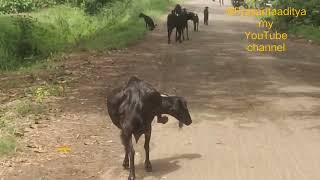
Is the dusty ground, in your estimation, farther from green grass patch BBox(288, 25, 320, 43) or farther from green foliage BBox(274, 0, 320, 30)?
green foliage BBox(274, 0, 320, 30)

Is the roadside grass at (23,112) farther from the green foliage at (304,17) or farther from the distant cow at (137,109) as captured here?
the green foliage at (304,17)

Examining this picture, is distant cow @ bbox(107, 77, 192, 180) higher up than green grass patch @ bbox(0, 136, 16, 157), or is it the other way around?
distant cow @ bbox(107, 77, 192, 180)

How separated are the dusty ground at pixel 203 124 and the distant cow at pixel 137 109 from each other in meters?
0.64

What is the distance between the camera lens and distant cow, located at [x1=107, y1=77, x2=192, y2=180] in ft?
20.6

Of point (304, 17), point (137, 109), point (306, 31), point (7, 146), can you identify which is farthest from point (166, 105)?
point (304, 17)

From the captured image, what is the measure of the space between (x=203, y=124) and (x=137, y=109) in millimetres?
3155

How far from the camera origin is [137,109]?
625 centimetres

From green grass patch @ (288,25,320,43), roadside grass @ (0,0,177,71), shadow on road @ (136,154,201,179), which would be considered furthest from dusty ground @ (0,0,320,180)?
green grass patch @ (288,25,320,43)

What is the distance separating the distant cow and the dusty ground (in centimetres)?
64

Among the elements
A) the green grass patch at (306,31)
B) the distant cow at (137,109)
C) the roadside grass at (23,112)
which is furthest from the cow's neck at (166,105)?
the green grass patch at (306,31)

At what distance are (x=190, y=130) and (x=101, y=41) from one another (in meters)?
11.4

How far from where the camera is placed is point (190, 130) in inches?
348

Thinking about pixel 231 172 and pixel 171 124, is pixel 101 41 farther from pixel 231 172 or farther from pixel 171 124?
pixel 231 172

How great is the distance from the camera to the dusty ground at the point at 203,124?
7000mm
